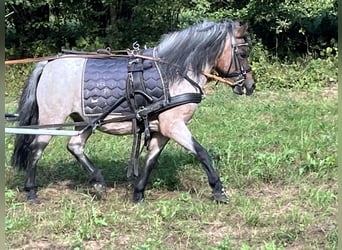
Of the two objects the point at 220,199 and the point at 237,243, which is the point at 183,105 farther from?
the point at 237,243

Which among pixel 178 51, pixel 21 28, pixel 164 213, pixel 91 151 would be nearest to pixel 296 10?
pixel 21 28

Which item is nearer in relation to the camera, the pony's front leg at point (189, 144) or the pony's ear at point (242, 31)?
the pony's front leg at point (189, 144)

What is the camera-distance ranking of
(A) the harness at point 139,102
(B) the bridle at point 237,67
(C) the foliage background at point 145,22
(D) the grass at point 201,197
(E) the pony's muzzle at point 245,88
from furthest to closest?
(C) the foliage background at point 145,22 < (E) the pony's muzzle at point 245,88 < (B) the bridle at point 237,67 < (A) the harness at point 139,102 < (D) the grass at point 201,197

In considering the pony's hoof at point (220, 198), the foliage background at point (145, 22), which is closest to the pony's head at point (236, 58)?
the pony's hoof at point (220, 198)

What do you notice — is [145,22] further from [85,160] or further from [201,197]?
[201,197]

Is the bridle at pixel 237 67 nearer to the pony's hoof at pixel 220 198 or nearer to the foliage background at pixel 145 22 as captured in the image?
the pony's hoof at pixel 220 198

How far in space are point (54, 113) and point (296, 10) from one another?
836cm

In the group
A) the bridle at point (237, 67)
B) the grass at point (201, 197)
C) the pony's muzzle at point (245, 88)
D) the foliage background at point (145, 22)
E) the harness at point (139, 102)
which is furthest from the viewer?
the foliage background at point (145, 22)

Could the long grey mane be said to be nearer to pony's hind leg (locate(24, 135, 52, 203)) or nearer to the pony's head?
the pony's head

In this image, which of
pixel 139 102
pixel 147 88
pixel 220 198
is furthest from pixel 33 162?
pixel 220 198

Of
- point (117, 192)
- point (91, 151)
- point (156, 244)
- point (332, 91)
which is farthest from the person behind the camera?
point (332, 91)

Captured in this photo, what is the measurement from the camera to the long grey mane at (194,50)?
452 centimetres

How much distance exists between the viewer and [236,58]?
458 centimetres

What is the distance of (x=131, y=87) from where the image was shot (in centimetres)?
446
